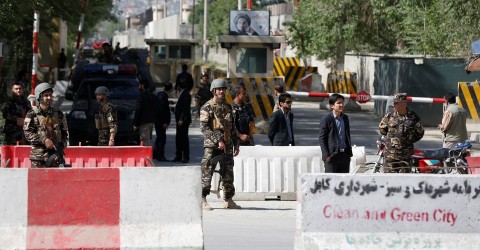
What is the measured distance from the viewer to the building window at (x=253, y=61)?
30.2 m

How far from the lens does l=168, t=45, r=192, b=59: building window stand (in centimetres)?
5884

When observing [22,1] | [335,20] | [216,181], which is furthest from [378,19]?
[216,181]

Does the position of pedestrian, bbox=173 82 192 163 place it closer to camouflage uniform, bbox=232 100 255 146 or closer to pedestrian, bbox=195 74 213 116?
camouflage uniform, bbox=232 100 255 146

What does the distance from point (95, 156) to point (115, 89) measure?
11.3m

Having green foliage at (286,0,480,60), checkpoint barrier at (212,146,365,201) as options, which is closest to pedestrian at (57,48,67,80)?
green foliage at (286,0,480,60)

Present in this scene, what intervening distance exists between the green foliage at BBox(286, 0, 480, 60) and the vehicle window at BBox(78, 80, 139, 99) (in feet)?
26.7

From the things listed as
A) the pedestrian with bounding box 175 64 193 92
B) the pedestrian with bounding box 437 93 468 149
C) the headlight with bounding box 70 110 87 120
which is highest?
the pedestrian with bounding box 175 64 193 92

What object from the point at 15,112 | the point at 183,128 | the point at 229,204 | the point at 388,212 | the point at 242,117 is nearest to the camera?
the point at 388,212

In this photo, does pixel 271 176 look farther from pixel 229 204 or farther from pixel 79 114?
pixel 79 114

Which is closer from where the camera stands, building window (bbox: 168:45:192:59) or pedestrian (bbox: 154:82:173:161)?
pedestrian (bbox: 154:82:173:161)

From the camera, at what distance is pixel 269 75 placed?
99.1ft

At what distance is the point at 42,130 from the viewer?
14188mm

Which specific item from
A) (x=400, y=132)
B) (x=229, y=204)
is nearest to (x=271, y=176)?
(x=229, y=204)

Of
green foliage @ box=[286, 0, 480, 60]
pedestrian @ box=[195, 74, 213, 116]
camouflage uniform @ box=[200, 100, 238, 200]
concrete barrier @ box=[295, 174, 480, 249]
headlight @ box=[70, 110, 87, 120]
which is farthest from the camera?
green foliage @ box=[286, 0, 480, 60]
